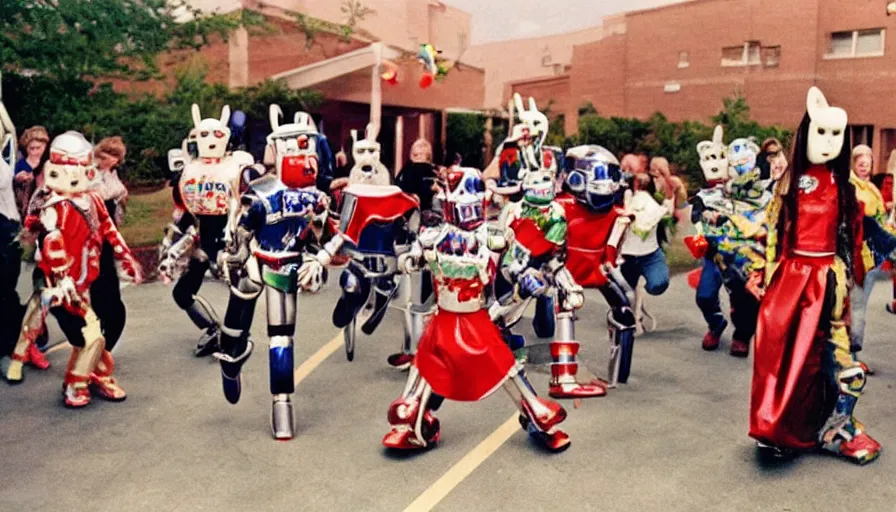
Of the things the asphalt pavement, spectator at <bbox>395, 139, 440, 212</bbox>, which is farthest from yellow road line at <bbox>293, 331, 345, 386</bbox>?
spectator at <bbox>395, 139, 440, 212</bbox>

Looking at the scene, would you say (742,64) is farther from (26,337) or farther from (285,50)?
(26,337)

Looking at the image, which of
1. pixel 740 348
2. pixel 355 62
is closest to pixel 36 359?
pixel 740 348

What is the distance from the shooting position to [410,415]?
4871mm

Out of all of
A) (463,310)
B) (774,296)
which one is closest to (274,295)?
(463,310)

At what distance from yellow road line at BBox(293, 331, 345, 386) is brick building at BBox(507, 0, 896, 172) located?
796 cm

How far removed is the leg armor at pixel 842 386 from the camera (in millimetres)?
Result: 4730

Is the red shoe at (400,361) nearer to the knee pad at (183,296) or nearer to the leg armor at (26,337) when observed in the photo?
the knee pad at (183,296)

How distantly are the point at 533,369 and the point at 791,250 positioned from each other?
7.84 feet

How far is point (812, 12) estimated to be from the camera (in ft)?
42.9

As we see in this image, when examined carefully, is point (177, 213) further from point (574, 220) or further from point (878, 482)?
point (878, 482)

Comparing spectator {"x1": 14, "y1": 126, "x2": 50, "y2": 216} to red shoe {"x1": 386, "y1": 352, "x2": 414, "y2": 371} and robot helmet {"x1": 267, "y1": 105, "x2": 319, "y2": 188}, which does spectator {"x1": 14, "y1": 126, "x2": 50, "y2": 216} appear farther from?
red shoe {"x1": 386, "y1": 352, "x2": 414, "y2": 371}

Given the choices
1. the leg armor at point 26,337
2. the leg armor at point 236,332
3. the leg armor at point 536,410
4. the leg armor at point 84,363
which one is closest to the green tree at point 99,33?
the leg armor at point 26,337

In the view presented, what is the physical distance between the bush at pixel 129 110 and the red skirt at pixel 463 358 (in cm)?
742

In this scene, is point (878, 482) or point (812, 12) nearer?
point (878, 482)
